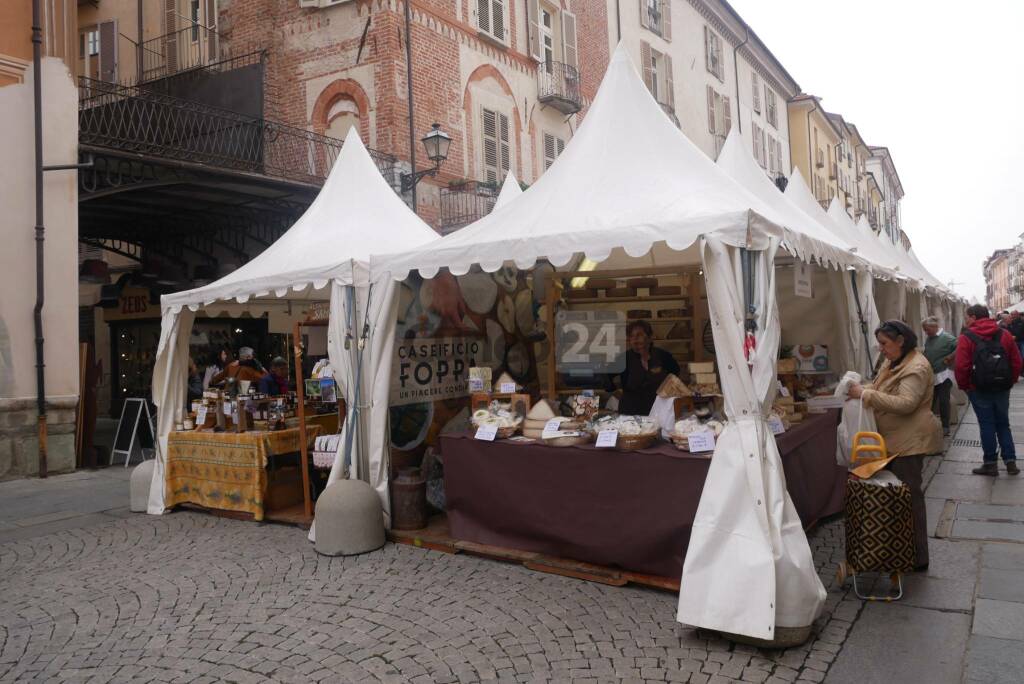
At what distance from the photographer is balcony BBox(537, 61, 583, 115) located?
1733cm

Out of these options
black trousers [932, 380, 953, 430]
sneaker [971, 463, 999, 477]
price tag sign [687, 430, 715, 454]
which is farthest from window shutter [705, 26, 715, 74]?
price tag sign [687, 430, 715, 454]

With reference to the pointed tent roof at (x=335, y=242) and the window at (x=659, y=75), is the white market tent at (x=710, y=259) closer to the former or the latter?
the pointed tent roof at (x=335, y=242)

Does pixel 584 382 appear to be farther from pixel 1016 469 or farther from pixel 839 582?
pixel 1016 469

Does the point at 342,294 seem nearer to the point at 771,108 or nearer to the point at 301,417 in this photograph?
the point at 301,417

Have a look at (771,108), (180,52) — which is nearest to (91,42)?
(180,52)

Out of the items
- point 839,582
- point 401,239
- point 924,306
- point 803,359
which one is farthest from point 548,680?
point 924,306

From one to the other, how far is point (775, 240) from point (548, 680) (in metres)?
2.76

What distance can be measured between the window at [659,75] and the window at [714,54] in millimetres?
3717

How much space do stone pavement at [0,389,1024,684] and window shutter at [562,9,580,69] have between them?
48.5ft

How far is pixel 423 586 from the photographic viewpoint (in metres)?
4.96

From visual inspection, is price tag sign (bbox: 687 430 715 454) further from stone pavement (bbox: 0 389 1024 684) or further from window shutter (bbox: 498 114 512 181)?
window shutter (bbox: 498 114 512 181)

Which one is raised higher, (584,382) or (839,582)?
(584,382)

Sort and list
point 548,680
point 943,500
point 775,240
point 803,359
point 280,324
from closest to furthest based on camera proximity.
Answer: point 548,680 < point 775,240 < point 943,500 < point 803,359 < point 280,324

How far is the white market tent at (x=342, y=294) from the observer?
6156 mm
